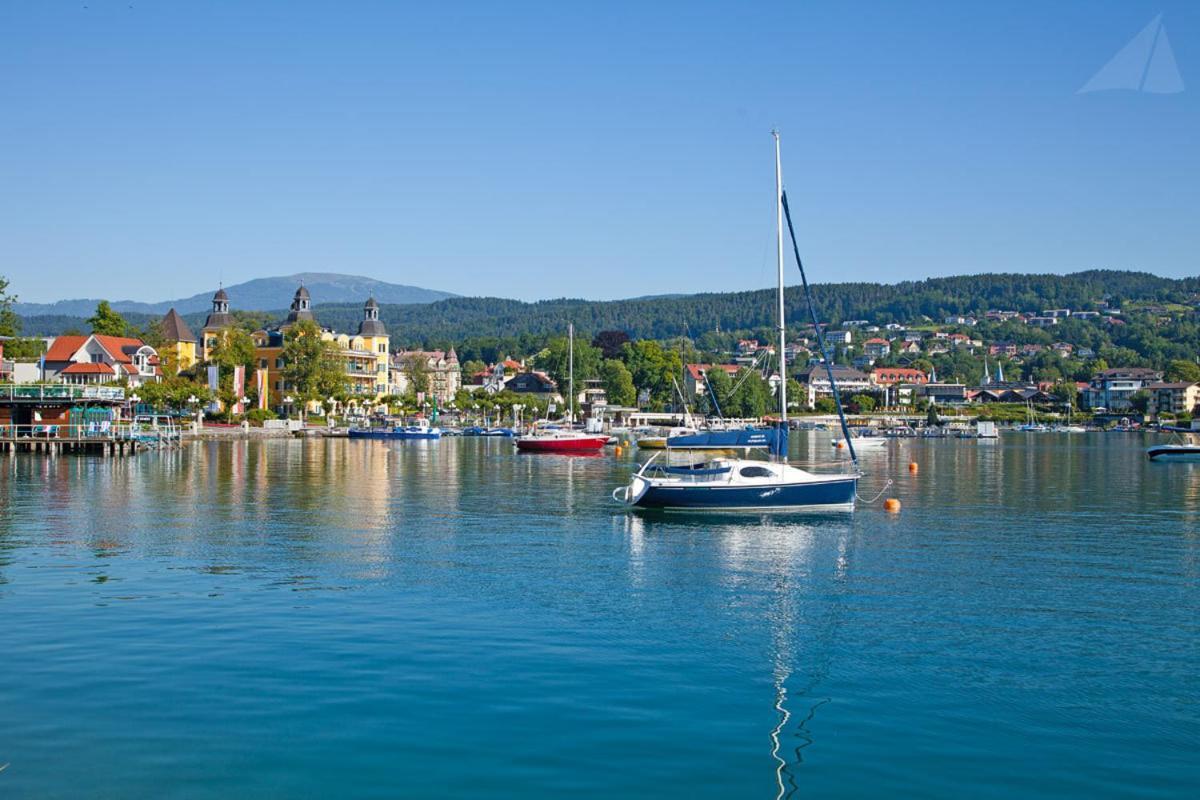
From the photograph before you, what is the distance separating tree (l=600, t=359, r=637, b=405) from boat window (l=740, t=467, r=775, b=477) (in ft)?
489

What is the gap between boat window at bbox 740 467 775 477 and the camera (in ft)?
130

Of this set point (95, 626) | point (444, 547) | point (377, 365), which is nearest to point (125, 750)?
point (95, 626)

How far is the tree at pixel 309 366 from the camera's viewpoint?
130 meters

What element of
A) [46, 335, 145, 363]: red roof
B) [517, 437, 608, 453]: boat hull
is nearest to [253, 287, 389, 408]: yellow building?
[46, 335, 145, 363]: red roof

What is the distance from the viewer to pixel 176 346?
140 meters

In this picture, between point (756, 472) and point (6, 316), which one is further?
point (6, 316)

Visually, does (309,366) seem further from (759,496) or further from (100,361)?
(759,496)

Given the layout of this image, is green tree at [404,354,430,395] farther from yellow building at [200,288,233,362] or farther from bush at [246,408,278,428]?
bush at [246,408,278,428]

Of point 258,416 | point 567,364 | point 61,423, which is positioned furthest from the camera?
point 567,364

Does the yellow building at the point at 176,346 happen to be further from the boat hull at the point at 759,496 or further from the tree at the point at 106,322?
the boat hull at the point at 759,496

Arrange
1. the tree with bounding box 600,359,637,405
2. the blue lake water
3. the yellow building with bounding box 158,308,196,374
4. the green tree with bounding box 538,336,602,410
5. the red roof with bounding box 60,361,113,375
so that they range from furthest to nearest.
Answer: the tree with bounding box 600,359,637,405 → the green tree with bounding box 538,336,602,410 → the yellow building with bounding box 158,308,196,374 → the red roof with bounding box 60,361,113,375 → the blue lake water

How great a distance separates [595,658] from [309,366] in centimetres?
11645

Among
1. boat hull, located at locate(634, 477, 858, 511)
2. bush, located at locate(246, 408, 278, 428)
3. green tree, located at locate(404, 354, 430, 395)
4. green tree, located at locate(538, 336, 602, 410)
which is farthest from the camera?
green tree, located at locate(538, 336, 602, 410)

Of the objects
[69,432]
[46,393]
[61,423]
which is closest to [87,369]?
[61,423]
